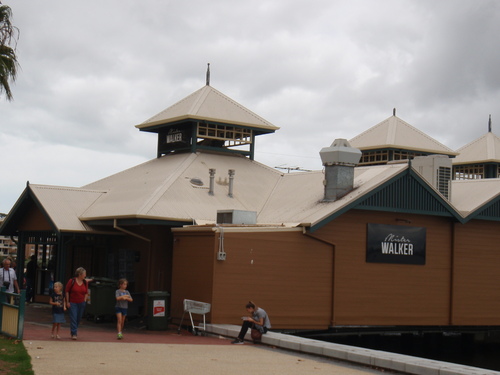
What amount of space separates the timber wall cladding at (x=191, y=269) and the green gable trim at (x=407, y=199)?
445cm

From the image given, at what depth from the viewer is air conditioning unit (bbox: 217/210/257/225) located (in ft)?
77.1

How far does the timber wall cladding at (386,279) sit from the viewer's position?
79.2 ft

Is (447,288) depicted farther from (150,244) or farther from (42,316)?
(42,316)

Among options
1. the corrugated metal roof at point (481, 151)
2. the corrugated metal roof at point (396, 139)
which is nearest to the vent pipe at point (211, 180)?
the corrugated metal roof at point (396, 139)

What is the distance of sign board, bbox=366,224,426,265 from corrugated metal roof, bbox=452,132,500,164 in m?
17.3

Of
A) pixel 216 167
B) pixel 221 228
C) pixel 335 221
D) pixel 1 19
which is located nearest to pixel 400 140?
pixel 216 167

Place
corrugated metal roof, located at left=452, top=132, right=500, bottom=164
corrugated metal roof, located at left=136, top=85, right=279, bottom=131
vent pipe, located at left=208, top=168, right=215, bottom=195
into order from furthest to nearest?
corrugated metal roof, located at left=452, top=132, right=500, bottom=164 < corrugated metal roof, located at left=136, top=85, right=279, bottom=131 < vent pipe, located at left=208, top=168, right=215, bottom=195

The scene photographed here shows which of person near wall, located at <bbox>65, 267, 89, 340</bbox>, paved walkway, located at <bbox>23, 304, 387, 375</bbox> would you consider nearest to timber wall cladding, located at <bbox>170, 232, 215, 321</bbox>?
paved walkway, located at <bbox>23, 304, 387, 375</bbox>

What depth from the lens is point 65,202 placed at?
27.4 m

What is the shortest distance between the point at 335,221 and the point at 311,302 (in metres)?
2.53

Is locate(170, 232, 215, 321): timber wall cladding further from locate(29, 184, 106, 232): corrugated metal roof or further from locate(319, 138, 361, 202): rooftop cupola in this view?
locate(319, 138, 361, 202): rooftop cupola

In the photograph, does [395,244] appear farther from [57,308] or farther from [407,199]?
[57,308]

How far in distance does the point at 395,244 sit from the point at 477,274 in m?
3.59

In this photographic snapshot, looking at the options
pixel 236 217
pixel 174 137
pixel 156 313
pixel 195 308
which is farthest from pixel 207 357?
pixel 174 137
